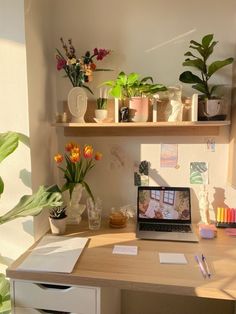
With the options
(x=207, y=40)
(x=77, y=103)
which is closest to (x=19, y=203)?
(x=77, y=103)

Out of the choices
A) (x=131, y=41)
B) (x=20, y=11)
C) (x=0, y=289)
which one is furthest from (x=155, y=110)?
(x=0, y=289)

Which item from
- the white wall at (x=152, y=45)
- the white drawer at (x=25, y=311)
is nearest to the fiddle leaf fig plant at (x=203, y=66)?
the white wall at (x=152, y=45)

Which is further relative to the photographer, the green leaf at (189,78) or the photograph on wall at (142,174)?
the photograph on wall at (142,174)

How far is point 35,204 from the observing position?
119cm

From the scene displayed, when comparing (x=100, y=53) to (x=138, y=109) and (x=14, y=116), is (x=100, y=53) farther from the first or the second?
(x=14, y=116)

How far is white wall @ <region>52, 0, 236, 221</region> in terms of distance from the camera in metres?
1.57

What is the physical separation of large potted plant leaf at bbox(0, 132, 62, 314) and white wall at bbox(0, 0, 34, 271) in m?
0.12

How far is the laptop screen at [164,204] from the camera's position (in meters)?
1.61

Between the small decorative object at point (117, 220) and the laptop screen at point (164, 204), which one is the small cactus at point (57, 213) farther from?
the laptop screen at point (164, 204)

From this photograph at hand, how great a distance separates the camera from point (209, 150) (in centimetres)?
164

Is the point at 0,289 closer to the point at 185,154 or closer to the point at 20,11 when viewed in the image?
the point at 185,154

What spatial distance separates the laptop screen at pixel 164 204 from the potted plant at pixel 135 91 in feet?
1.51

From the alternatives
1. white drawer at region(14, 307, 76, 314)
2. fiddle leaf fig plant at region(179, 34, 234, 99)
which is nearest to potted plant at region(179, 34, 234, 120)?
fiddle leaf fig plant at region(179, 34, 234, 99)

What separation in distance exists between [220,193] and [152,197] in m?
0.42
